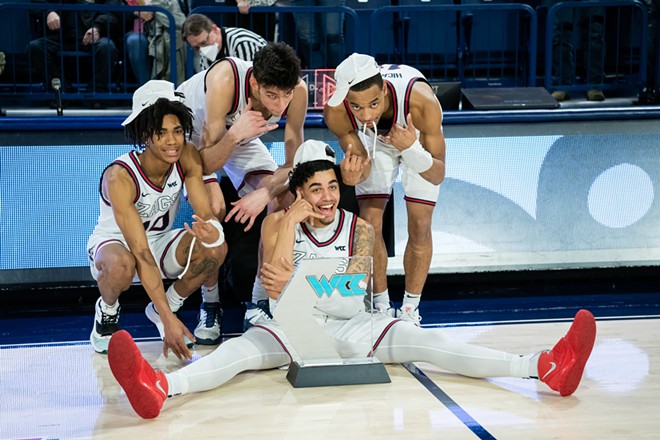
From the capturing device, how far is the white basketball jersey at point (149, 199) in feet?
15.4

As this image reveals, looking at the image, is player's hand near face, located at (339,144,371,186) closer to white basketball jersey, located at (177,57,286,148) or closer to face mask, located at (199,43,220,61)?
white basketball jersey, located at (177,57,286,148)

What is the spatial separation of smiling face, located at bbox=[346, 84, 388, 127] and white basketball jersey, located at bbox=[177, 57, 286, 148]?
0.68 m

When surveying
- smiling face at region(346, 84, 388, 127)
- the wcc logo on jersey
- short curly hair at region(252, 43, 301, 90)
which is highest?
short curly hair at region(252, 43, 301, 90)

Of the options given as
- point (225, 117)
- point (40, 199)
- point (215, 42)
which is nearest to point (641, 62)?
point (215, 42)

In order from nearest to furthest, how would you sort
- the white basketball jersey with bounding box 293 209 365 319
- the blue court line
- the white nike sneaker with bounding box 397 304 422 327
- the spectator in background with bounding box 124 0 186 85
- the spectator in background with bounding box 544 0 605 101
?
the blue court line, the white basketball jersey with bounding box 293 209 365 319, the white nike sneaker with bounding box 397 304 422 327, the spectator in background with bounding box 124 0 186 85, the spectator in background with bounding box 544 0 605 101

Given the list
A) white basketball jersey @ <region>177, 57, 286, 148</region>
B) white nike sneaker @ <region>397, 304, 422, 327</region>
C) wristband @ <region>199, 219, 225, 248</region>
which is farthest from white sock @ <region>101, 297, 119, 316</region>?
white nike sneaker @ <region>397, 304, 422, 327</region>

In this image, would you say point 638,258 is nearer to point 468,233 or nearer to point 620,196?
point 620,196

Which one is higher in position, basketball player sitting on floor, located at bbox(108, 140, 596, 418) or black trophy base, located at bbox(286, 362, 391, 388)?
basketball player sitting on floor, located at bbox(108, 140, 596, 418)

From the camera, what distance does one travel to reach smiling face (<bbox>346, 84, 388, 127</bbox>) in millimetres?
4641

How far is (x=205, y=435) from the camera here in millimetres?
3535

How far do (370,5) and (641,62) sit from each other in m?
2.52

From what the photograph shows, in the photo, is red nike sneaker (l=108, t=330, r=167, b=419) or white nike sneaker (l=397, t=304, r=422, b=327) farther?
white nike sneaker (l=397, t=304, r=422, b=327)

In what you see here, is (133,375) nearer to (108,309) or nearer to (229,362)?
(229,362)

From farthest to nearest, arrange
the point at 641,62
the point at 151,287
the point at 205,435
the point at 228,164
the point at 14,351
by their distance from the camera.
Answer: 1. the point at 641,62
2. the point at 228,164
3. the point at 14,351
4. the point at 151,287
5. the point at 205,435
